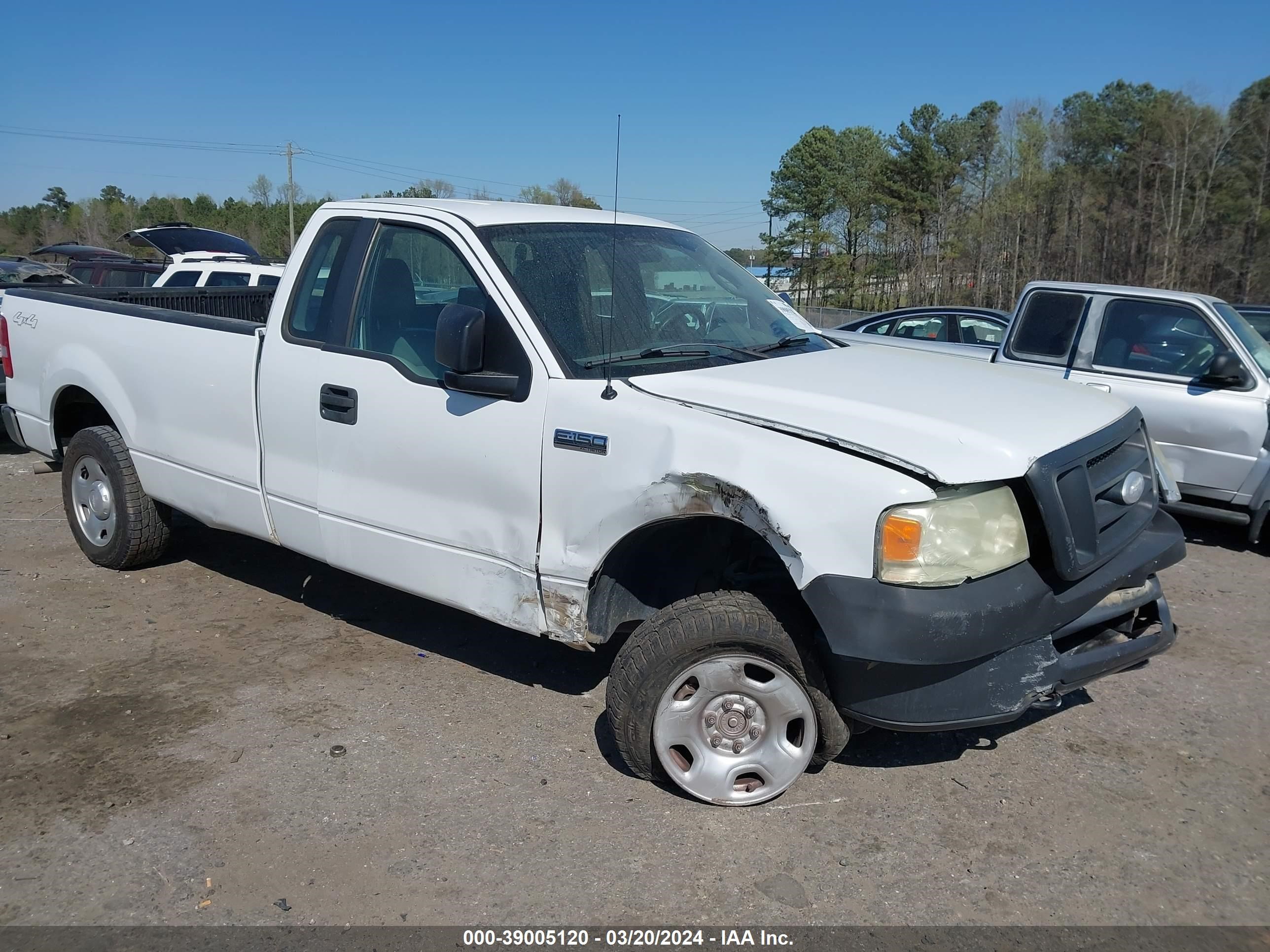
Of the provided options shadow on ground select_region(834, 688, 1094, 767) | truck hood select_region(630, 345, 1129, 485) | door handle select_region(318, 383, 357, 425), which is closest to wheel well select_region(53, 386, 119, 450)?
door handle select_region(318, 383, 357, 425)

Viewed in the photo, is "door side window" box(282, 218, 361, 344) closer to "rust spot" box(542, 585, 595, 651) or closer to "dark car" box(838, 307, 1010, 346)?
"rust spot" box(542, 585, 595, 651)

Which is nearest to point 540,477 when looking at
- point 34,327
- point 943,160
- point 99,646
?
point 99,646

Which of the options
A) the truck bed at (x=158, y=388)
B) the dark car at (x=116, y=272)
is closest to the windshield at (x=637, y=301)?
the truck bed at (x=158, y=388)

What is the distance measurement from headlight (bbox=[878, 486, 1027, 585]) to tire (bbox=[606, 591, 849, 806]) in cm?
50

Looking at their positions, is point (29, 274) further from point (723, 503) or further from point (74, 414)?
point (723, 503)

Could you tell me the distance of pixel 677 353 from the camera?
3.87 meters

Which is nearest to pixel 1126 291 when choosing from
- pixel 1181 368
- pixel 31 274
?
pixel 1181 368

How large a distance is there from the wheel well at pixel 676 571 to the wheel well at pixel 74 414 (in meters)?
3.52

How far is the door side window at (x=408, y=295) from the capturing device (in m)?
4.12

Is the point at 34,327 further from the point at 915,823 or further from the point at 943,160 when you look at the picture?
the point at 943,160

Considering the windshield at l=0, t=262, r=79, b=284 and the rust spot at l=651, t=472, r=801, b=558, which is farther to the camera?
the windshield at l=0, t=262, r=79, b=284

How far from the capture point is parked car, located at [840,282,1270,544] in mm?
6648

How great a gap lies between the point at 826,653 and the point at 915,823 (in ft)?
2.58

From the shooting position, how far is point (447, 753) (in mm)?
3879
